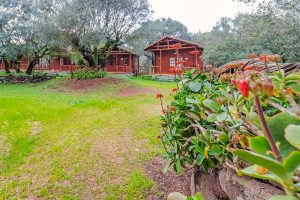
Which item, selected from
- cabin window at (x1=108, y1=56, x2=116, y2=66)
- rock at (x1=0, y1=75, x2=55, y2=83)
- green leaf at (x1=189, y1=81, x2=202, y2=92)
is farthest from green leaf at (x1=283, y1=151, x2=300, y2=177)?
cabin window at (x1=108, y1=56, x2=116, y2=66)

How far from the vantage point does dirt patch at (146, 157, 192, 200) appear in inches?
150

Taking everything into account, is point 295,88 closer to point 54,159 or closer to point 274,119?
point 274,119

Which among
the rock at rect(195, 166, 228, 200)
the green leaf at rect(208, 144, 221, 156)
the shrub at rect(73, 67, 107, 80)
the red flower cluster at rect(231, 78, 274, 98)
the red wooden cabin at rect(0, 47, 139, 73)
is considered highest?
the red wooden cabin at rect(0, 47, 139, 73)

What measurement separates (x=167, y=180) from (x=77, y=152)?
84.4 inches

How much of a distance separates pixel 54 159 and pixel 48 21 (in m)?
14.0

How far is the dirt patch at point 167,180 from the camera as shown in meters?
3.80

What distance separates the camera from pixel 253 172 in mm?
752

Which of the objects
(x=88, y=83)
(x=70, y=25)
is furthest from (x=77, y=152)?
(x=70, y=25)

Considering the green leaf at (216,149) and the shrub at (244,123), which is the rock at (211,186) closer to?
the shrub at (244,123)

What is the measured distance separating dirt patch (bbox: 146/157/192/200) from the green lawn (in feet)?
0.40

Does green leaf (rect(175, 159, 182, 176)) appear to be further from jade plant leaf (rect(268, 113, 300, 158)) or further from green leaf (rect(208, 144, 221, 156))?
jade plant leaf (rect(268, 113, 300, 158))

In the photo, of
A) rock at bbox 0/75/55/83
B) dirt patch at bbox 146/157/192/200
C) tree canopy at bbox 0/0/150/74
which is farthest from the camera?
rock at bbox 0/75/55/83

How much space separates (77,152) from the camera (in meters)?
5.35

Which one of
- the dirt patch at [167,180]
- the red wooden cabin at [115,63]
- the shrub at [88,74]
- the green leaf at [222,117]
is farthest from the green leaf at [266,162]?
the red wooden cabin at [115,63]
